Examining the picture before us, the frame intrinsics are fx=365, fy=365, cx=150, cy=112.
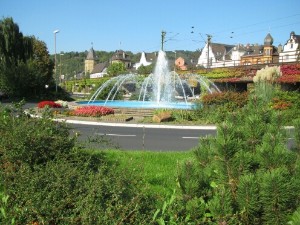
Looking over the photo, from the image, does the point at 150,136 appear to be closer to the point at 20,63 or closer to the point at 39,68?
the point at 20,63

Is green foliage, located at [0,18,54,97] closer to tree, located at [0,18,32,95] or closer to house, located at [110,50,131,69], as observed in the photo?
tree, located at [0,18,32,95]

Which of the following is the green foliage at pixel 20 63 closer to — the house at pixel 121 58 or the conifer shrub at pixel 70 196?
the conifer shrub at pixel 70 196

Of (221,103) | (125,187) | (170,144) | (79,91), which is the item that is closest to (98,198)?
(125,187)

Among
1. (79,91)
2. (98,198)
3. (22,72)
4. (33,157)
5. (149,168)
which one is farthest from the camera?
(79,91)

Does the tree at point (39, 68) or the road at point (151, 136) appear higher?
the tree at point (39, 68)

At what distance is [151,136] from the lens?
16.5 metres

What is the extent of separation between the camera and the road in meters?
13.3

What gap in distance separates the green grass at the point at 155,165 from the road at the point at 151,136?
190cm

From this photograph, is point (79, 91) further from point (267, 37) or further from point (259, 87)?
point (259, 87)

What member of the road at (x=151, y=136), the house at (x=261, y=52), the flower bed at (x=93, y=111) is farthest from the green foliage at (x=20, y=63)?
the house at (x=261, y=52)

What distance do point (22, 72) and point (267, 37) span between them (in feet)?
200

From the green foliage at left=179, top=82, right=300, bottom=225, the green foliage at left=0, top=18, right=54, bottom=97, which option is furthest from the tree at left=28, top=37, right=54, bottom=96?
the green foliage at left=179, top=82, right=300, bottom=225

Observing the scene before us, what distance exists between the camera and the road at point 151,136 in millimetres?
13328

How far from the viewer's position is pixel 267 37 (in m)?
84.6
